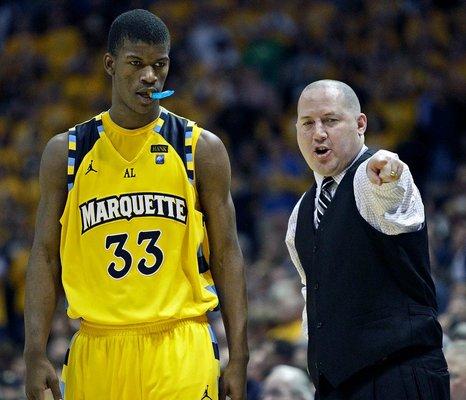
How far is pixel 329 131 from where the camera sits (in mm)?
5078

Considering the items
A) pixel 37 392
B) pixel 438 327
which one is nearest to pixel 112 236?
pixel 37 392

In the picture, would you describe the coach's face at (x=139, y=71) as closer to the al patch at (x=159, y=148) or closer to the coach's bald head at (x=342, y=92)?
the al patch at (x=159, y=148)

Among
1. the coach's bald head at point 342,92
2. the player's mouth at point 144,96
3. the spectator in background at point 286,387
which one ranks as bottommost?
the spectator in background at point 286,387

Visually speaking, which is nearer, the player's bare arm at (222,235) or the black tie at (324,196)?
the black tie at (324,196)

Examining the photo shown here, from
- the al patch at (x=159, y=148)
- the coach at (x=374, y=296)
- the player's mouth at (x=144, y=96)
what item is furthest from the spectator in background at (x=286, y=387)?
the player's mouth at (x=144, y=96)

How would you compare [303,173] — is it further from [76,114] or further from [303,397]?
[303,397]

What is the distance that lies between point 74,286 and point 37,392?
520 millimetres

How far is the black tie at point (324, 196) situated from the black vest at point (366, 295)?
150mm

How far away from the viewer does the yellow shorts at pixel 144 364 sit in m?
5.14

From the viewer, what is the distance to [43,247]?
5.40m

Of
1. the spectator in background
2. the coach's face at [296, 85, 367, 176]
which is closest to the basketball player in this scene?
the coach's face at [296, 85, 367, 176]

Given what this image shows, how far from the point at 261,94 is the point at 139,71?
8286mm

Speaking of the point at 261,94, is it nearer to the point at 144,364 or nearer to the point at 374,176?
the point at 144,364

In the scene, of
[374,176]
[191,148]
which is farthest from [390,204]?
[191,148]
